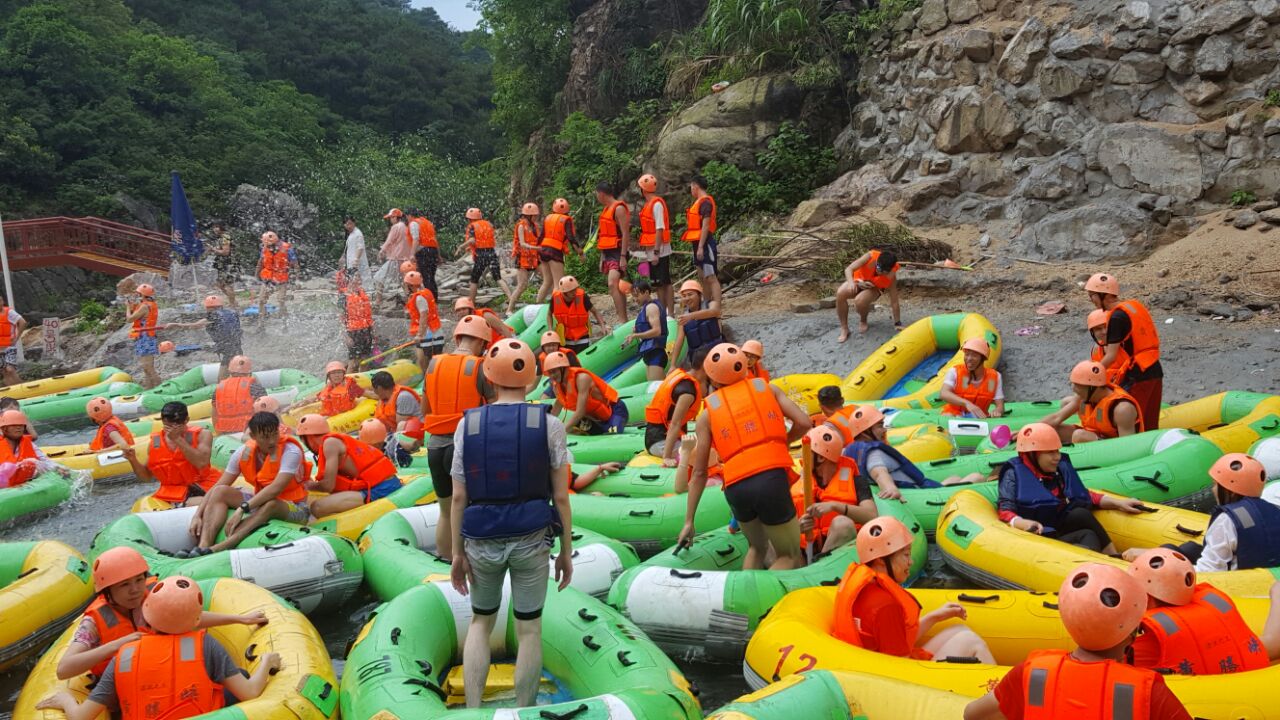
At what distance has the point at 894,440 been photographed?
823 centimetres

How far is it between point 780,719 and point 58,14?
30.6m

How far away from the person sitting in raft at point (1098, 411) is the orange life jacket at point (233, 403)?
7.52 metres

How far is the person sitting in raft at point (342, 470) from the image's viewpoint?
749 cm

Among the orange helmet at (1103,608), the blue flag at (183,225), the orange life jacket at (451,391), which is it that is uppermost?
the blue flag at (183,225)

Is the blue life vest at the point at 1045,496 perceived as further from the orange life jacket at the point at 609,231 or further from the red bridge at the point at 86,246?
the red bridge at the point at 86,246

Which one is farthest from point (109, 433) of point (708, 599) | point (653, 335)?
point (708, 599)

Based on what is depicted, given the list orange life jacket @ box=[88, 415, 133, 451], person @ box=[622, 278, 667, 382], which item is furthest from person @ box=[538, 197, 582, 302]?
orange life jacket @ box=[88, 415, 133, 451]

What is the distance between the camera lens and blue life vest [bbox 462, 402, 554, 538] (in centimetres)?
425

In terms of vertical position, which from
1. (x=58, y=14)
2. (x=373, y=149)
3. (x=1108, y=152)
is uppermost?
(x=58, y=14)

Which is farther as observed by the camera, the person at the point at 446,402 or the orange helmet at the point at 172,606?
the person at the point at 446,402

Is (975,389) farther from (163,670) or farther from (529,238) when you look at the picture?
(163,670)

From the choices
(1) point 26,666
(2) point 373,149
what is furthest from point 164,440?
(2) point 373,149

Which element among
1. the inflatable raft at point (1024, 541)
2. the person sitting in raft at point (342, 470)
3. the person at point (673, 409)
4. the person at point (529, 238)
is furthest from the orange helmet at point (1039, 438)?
the person at point (529, 238)

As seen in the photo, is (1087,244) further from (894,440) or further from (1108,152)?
(894,440)
